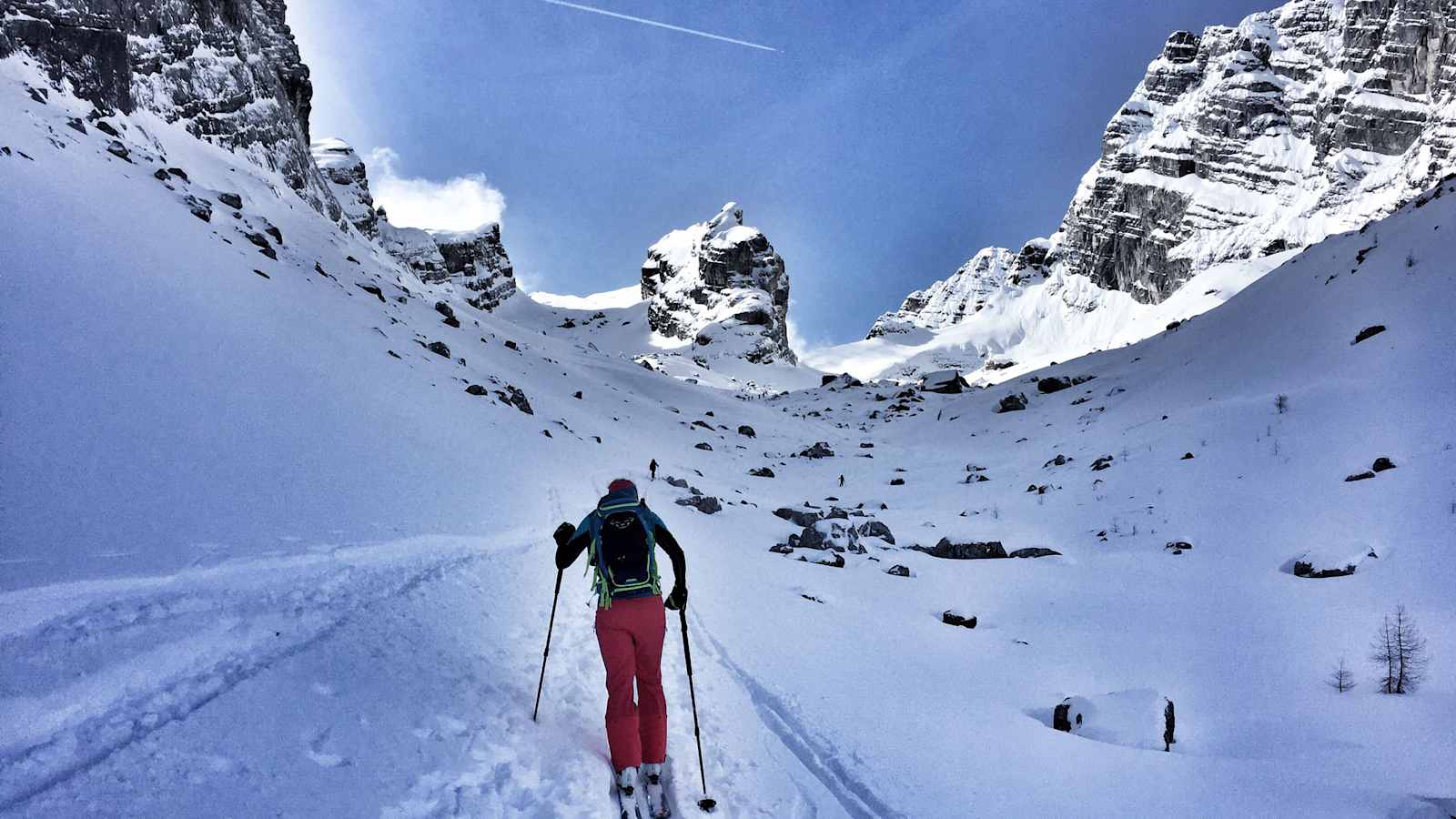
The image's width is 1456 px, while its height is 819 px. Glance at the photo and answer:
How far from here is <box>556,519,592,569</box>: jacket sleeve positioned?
4.99 metres

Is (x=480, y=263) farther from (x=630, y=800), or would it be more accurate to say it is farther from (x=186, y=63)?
(x=630, y=800)

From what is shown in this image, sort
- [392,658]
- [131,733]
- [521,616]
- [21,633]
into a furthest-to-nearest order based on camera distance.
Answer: [521,616]
[392,658]
[21,633]
[131,733]

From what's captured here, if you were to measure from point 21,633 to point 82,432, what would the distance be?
3679 mm

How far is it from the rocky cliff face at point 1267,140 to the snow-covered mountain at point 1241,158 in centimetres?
30

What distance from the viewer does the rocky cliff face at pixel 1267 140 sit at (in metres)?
130

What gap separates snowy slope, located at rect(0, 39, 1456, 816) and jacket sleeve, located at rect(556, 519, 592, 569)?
121 centimetres

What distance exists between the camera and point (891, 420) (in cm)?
4116

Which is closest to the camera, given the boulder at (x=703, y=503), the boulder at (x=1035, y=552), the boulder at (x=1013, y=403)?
the boulder at (x=1035, y=552)

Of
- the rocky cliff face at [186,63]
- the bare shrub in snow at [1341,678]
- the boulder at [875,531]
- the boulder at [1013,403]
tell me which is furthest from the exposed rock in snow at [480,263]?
the bare shrub in snow at [1341,678]

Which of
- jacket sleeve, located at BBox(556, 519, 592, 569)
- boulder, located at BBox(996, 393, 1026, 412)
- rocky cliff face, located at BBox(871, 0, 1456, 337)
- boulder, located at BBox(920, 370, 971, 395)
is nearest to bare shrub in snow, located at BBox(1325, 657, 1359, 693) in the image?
jacket sleeve, located at BBox(556, 519, 592, 569)

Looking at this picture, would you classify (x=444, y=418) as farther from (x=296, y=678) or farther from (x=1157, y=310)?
(x=1157, y=310)

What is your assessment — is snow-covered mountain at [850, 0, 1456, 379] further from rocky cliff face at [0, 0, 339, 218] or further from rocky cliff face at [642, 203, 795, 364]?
rocky cliff face at [0, 0, 339, 218]

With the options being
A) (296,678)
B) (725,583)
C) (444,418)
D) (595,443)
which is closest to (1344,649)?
(725,583)

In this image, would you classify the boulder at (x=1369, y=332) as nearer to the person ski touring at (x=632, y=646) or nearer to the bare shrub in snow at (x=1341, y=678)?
the bare shrub in snow at (x=1341, y=678)
